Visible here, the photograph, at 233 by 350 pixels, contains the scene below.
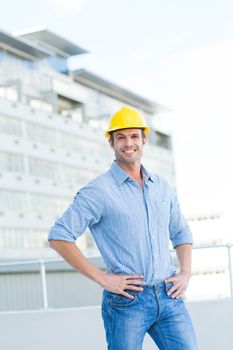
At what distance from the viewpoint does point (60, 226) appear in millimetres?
4012

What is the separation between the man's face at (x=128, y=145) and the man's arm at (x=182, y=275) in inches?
22.8

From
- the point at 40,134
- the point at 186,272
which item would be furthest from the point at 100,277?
the point at 40,134

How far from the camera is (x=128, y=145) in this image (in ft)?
13.4

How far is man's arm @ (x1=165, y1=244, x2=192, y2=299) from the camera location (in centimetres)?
402

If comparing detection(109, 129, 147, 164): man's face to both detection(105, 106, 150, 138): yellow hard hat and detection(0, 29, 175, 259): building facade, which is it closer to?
detection(105, 106, 150, 138): yellow hard hat

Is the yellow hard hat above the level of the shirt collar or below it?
above

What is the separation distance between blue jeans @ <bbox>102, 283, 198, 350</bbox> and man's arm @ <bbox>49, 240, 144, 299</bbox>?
0.23 feet

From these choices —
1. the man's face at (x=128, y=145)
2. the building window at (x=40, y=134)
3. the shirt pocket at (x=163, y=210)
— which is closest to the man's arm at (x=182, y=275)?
the shirt pocket at (x=163, y=210)

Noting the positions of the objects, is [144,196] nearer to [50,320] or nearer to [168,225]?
[168,225]

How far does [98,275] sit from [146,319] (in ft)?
1.03

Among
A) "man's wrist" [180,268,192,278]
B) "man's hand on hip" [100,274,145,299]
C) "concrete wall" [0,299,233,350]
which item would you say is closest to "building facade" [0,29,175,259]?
"concrete wall" [0,299,233,350]

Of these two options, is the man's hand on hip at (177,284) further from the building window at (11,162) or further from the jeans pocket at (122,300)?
the building window at (11,162)

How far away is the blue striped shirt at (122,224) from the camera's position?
13.0 ft

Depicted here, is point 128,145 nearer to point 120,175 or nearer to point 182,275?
point 120,175
